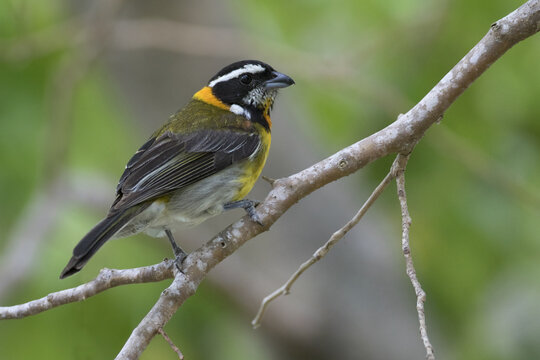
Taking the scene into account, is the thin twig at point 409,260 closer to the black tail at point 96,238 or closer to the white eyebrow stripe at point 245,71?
the black tail at point 96,238

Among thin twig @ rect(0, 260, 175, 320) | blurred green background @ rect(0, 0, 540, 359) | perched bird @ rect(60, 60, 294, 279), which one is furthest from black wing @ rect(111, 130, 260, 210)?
blurred green background @ rect(0, 0, 540, 359)

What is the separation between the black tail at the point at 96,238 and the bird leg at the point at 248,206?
1.48 ft

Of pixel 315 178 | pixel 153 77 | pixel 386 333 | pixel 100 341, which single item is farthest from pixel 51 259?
pixel 315 178

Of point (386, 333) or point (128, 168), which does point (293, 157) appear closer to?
point (386, 333)

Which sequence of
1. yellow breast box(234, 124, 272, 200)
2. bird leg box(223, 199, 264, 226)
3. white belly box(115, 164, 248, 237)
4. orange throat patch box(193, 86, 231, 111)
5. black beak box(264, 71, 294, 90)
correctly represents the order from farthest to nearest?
1. orange throat patch box(193, 86, 231, 111)
2. black beak box(264, 71, 294, 90)
3. yellow breast box(234, 124, 272, 200)
4. white belly box(115, 164, 248, 237)
5. bird leg box(223, 199, 264, 226)

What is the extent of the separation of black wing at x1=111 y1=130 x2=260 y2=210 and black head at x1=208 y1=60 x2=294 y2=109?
0.35 m

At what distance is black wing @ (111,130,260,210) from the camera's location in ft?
12.4

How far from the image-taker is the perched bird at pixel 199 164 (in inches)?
145

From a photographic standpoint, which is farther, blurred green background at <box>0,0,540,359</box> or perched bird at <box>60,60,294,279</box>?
blurred green background at <box>0,0,540,359</box>

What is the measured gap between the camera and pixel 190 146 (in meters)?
Result: 4.19

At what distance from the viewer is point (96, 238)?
338cm

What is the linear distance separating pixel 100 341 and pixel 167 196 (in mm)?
2305

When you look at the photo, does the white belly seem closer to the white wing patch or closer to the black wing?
the black wing

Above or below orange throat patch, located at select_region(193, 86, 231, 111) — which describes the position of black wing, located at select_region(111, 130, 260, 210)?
below
